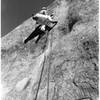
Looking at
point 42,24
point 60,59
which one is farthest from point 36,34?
point 60,59

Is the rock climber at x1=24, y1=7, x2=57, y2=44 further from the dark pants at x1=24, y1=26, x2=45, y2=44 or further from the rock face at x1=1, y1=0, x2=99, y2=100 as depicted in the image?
the rock face at x1=1, y1=0, x2=99, y2=100

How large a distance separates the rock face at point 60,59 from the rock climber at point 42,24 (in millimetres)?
304

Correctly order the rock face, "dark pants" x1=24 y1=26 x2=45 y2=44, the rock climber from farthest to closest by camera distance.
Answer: "dark pants" x1=24 y1=26 x2=45 y2=44
the rock climber
the rock face

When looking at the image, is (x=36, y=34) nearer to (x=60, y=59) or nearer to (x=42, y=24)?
(x=42, y=24)

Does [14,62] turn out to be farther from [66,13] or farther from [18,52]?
[66,13]

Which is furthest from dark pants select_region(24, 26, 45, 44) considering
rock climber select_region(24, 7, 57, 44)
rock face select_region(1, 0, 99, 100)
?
rock face select_region(1, 0, 99, 100)

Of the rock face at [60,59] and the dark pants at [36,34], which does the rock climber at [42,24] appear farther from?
the rock face at [60,59]

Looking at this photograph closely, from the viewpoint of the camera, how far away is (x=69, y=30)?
29.3 ft

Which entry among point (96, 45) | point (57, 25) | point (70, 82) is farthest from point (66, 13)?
point (70, 82)

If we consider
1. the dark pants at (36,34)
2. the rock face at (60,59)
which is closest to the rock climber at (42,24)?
the dark pants at (36,34)

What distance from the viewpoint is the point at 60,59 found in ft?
25.6

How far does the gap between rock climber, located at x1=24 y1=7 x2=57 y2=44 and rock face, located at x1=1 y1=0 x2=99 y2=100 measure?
1.00 feet

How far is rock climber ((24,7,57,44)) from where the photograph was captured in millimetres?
9789

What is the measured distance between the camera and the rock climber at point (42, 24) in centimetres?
979
